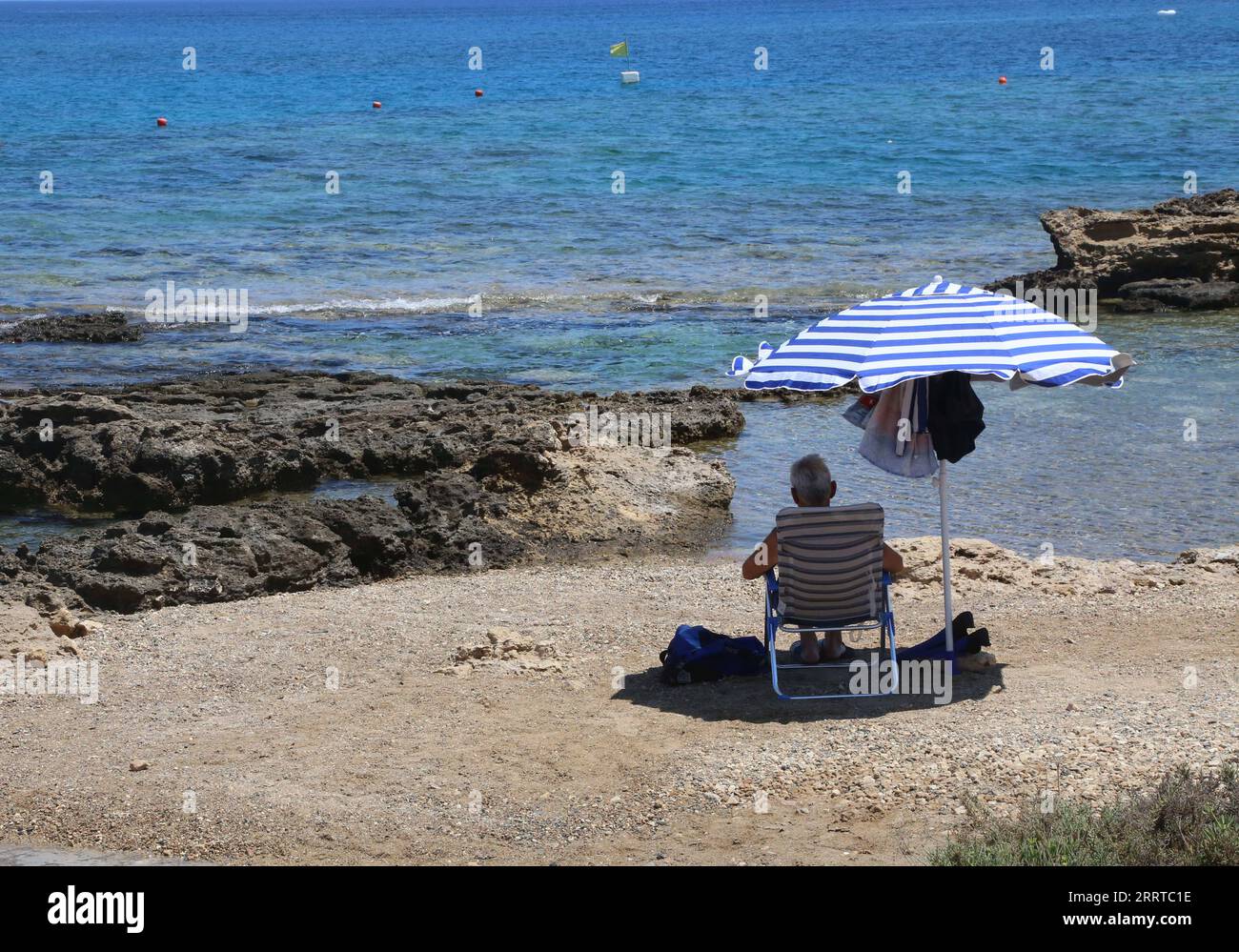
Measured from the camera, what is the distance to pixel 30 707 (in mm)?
7777

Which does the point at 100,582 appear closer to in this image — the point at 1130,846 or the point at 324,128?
the point at 1130,846

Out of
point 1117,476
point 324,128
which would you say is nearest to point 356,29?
point 324,128

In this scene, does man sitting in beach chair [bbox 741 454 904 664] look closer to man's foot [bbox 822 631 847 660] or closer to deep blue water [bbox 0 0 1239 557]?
man's foot [bbox 822 631 847 660]

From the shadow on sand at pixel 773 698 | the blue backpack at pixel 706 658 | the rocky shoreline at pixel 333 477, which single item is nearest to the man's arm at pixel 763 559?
the blue backpack at pixel 706 658

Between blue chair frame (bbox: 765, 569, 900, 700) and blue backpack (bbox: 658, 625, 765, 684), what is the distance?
0.12 m

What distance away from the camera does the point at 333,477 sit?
1341 centimetres

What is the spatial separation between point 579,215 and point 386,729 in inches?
1032

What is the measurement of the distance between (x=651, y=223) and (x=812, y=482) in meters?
24.1

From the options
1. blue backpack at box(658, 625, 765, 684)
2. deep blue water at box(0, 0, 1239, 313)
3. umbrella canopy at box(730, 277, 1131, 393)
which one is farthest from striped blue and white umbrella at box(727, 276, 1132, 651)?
deep blue water at box(0, 0, 1239, 313)

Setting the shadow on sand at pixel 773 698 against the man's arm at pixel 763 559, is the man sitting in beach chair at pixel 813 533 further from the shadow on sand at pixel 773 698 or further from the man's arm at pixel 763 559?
the shadow on sand at pixel 773 698

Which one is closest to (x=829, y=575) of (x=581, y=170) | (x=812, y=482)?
(x=812, y=482)

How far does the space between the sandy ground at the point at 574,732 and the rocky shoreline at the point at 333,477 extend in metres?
0.70

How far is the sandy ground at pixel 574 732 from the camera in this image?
615 cm

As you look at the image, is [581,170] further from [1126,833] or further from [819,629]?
[1126,833]
